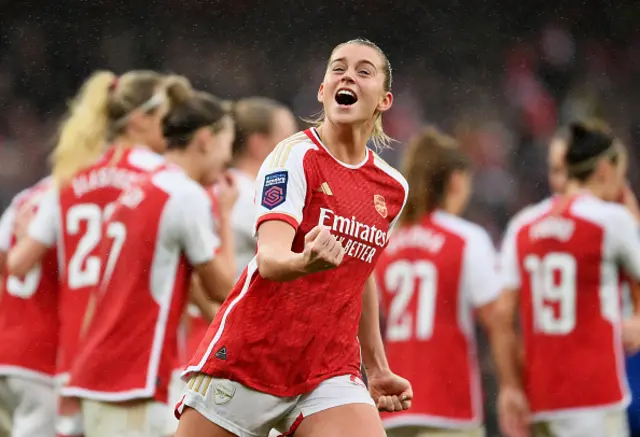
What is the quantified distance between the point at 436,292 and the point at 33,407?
7.27 feet

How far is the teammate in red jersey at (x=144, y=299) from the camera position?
16.5 feet

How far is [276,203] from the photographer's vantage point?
10.8 ft

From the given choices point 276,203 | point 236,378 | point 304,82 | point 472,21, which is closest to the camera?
point 276,203

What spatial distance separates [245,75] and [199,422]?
42.3 ft

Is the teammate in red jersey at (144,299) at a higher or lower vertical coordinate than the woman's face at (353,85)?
lower

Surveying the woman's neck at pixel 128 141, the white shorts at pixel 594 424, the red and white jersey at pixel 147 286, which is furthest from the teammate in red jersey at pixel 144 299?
the white shorts at pixel 594 424

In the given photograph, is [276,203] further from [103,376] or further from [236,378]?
[103,376]

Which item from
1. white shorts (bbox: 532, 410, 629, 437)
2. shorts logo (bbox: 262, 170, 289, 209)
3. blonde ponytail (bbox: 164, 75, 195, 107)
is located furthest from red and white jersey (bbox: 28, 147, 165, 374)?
white shorts (bbox: 532, 410, 629, 437)

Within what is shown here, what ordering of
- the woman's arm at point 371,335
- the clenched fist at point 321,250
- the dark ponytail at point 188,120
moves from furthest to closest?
1. the dark ponytail at point 188,120
2. the woman's arm at point 371,335
3. the clenched fist at point 321,250

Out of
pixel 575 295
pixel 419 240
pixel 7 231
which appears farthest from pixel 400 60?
pixel 7 231

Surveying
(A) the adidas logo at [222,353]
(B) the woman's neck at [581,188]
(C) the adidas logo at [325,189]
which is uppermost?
(B) the woman's neck at [581,188]

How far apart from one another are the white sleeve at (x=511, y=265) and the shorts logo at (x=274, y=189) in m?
3.38

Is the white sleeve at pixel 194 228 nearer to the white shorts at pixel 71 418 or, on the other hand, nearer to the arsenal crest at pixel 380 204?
the white shorts at pixel 71 418

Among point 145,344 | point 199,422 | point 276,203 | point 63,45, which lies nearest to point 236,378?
point 199,422
